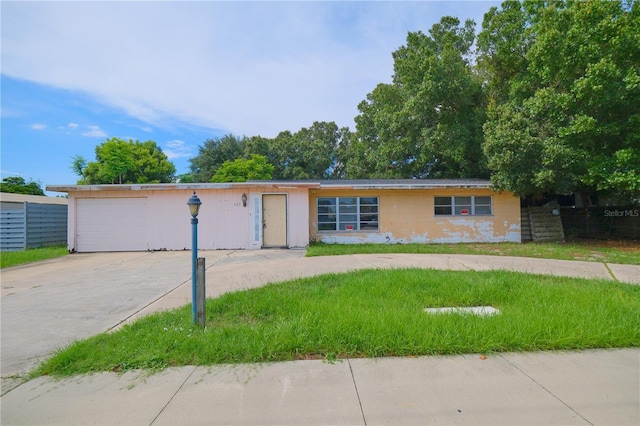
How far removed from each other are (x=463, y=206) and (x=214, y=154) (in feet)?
92.6

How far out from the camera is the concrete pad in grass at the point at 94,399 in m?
2.28

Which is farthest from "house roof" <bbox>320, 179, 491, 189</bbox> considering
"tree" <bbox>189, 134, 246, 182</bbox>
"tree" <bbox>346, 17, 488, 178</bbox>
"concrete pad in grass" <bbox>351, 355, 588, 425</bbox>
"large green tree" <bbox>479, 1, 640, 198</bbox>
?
"tree" <bbox>189, 134, 246, 182</bbox>

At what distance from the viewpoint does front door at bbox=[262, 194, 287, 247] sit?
1145 centimetres

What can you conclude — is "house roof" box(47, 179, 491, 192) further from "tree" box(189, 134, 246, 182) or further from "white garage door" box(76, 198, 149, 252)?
"tree" box(189, 134, 246, 182)

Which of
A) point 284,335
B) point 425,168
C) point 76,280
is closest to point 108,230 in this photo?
point 76,280

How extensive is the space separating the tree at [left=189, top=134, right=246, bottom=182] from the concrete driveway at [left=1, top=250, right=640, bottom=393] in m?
23.9

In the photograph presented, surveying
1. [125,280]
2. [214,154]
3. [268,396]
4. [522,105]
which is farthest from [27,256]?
[214,154]

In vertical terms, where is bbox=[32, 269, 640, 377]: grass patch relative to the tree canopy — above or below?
below

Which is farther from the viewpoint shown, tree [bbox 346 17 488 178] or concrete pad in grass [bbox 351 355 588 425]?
tree [bbox 346 17 488 178]

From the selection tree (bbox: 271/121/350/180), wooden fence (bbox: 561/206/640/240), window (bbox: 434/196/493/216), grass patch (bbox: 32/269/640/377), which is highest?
tree (bbox: 271/121/350/180)

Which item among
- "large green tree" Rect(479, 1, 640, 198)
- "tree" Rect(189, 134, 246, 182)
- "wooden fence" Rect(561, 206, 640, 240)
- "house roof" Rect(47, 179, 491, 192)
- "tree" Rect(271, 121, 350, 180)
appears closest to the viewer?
"large green tree" Rect(479, 1, 640, 198)

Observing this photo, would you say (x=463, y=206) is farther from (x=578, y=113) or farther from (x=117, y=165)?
(x=117, y=165)

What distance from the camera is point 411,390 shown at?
2.54 metres

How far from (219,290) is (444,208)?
33.0ft
